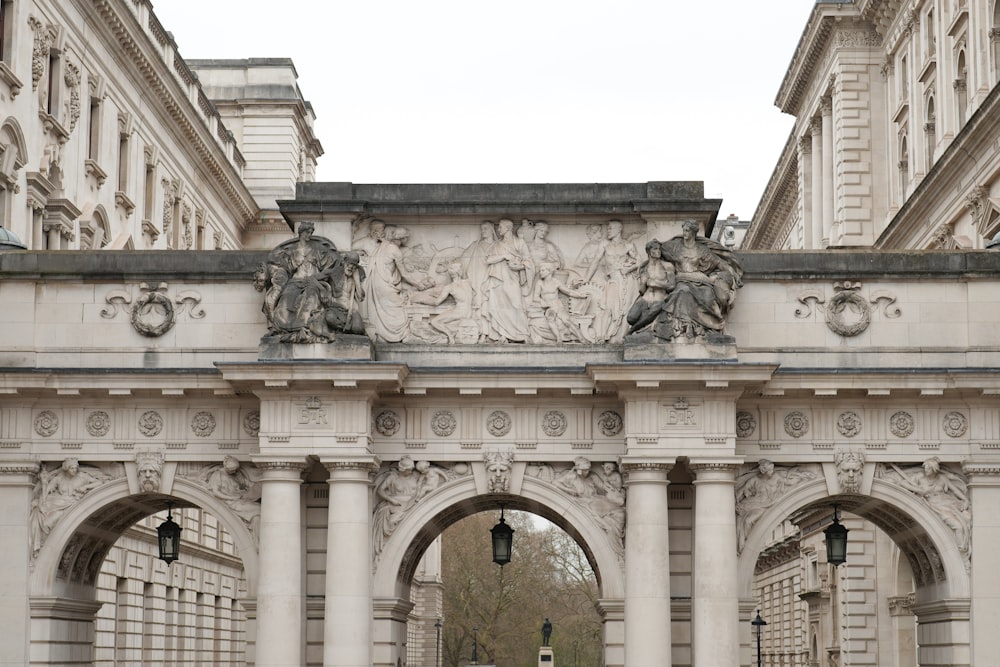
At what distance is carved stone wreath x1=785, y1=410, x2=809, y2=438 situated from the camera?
28.6m

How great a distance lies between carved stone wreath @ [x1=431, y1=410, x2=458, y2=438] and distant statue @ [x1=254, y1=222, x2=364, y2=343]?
2.07m

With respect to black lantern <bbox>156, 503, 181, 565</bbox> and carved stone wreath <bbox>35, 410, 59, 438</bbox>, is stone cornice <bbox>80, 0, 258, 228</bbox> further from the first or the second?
carved stone wreath <bbox>35, 410, 59, 438</bbox>

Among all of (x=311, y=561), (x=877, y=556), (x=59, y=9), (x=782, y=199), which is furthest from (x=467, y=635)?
(x=311, y=561)

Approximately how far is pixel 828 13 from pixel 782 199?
72.7 ft

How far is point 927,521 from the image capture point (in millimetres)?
28297

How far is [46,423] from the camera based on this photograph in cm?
2888

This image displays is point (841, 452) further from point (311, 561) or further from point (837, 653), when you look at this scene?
point (837, 653)

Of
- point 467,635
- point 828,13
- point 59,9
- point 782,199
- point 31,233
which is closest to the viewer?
point 31,233

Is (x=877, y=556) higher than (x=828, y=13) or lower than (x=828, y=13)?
lower

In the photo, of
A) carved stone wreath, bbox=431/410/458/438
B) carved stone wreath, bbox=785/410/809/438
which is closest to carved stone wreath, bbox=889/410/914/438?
carved stone wreath, bbox=785/410/809/438

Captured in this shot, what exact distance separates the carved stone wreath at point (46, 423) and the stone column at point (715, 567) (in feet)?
34.6

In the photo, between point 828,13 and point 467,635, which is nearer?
point 828,13

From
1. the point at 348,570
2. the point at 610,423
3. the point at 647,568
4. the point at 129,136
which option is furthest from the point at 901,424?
the point at 129,136

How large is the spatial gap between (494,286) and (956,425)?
796 centimetres
